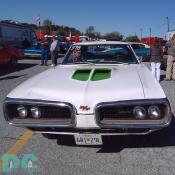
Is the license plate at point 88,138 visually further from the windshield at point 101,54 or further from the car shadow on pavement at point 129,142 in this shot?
the windshield at point 101,54

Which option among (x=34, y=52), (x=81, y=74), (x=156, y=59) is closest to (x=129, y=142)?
(x=81, y=74)

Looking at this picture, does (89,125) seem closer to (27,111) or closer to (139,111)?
(139,111)

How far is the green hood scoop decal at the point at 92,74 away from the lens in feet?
16.6

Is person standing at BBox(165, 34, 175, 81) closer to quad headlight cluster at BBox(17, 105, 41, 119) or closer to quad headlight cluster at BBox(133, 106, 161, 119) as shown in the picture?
quad headlight cluster at BBox(133, 106, 161, 119)

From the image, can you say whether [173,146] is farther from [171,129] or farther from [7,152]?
[7,152]

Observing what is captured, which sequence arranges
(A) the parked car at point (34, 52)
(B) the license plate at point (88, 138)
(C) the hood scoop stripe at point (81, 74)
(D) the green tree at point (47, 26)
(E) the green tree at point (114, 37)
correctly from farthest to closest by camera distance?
(D) the green tree at point (47, 26), (A) the parked car at point (34, 52), (E) the green tree at point (114, 37), (C) the hood scoop stripe at point (81, 74), (B) the license plate at point (88, 138)

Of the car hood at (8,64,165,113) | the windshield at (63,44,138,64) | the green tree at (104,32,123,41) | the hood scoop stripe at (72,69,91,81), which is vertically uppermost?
the windshield at (63,44,138,64)

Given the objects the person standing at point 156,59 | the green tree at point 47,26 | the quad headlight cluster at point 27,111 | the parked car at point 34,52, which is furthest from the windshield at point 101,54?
the green tree at point 47,26

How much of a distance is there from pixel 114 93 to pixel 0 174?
1630 millimetres

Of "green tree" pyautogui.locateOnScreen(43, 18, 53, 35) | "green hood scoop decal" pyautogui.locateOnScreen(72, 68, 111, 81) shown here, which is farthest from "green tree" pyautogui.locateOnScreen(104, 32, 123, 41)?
"green tree" pyautogui.locateOnScreen(43, 18, 53, 35)

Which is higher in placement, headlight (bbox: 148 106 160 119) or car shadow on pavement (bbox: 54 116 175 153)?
headlight (bbox: 148 106 160 119)

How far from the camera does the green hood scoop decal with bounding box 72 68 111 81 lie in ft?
16.6

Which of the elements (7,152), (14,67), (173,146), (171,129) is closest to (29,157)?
(7,152)

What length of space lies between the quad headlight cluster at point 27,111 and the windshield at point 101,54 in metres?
2.27
